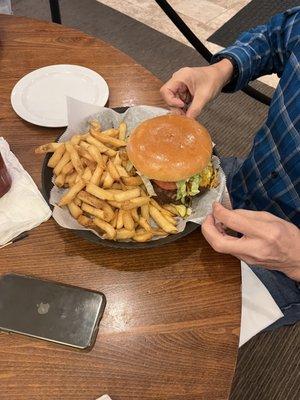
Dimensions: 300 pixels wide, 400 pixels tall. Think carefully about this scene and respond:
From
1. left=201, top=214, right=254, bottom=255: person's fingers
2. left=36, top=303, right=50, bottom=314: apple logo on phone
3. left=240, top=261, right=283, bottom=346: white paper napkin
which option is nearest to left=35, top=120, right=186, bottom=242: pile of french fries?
left=201, top=214, right=254, bottom=255: person's fingers

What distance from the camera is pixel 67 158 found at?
1179 mm

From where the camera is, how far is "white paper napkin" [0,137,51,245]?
44.6 inches

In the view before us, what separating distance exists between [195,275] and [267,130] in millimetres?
672

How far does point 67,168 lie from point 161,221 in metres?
0.31

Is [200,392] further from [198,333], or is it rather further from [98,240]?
[98,240]

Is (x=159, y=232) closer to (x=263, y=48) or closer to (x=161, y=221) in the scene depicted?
(x=161, y=221)

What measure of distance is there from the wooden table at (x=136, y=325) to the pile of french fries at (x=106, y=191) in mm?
71

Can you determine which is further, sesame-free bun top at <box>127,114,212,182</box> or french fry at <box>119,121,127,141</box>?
french fry at <box>119,121,127,141</box>

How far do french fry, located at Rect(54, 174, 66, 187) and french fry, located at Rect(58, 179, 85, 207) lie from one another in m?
0.05

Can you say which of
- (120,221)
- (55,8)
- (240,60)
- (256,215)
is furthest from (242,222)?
(55,8)

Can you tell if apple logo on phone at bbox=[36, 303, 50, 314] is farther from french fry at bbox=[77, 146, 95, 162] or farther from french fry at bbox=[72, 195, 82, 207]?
french fry at bbox=[77, 146, 95, 162]

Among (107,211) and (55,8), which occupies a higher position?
(107,211)

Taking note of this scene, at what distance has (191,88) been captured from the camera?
1382mm

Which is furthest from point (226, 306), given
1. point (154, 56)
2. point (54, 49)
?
point (154, 56)
